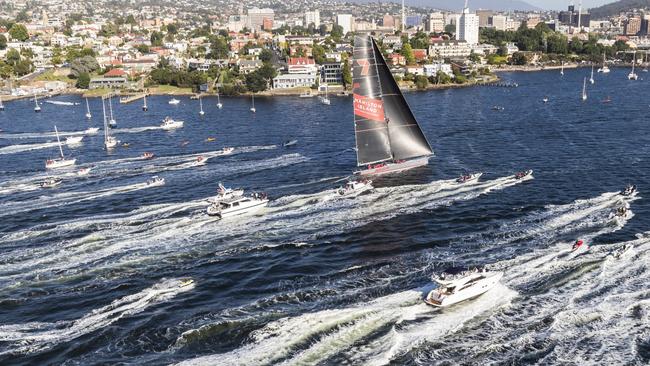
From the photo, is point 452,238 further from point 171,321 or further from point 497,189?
point 171,321

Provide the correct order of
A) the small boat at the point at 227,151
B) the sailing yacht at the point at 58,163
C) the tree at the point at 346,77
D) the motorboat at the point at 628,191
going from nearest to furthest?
the motorboat at the point at 628,191 < the sailing yacht at the point at 58,163 < the small boat at the point at 227,151 < the tree at the point at 346,77

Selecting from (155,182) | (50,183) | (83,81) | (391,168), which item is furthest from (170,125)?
(83,81)

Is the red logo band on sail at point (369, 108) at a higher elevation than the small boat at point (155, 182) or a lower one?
higher

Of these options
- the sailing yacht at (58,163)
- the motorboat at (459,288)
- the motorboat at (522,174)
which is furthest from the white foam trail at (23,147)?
the motorboat at (459,288)

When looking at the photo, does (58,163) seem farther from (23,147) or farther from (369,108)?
(369,108)

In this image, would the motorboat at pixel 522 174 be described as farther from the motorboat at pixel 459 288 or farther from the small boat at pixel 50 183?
the small boat at pixel 50 183
